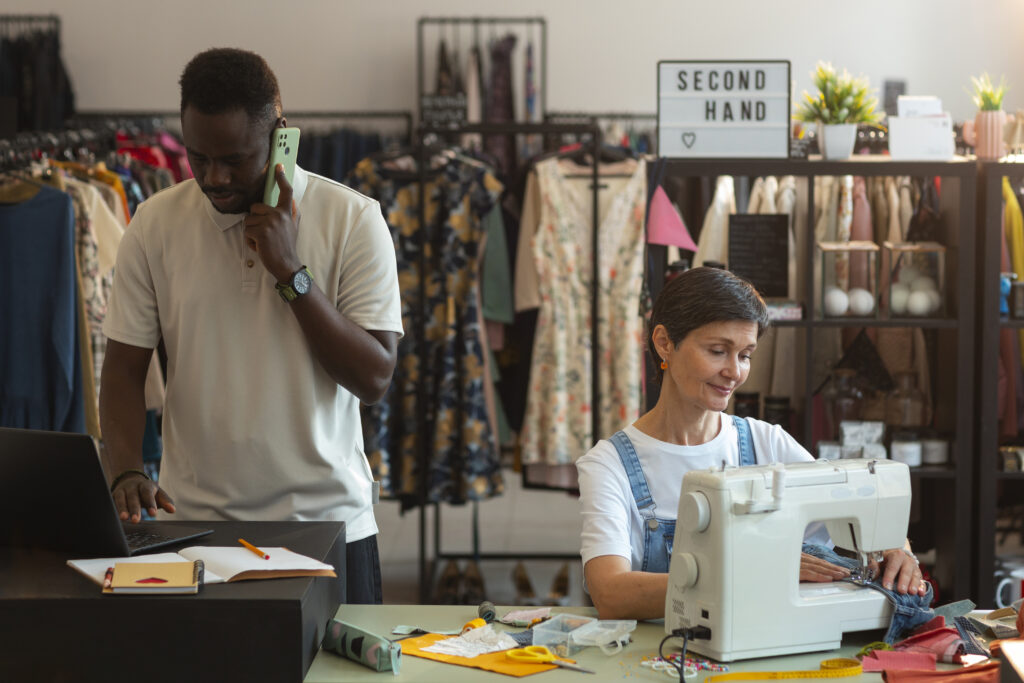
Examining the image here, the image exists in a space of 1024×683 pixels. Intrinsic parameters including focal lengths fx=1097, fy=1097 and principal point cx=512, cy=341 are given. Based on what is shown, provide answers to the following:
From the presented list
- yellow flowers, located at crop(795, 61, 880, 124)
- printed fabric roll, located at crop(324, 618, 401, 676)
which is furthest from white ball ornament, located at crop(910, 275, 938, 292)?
printed fabric roll, located at crop(324, 618, 401, 676)

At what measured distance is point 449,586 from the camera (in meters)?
4.59

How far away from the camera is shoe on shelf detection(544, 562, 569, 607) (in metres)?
4.55

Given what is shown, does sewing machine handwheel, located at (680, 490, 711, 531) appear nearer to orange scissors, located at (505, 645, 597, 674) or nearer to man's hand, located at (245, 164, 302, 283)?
orange scissors, located at (505, 645, 597, 674)

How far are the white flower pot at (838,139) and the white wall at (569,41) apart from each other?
370 cm

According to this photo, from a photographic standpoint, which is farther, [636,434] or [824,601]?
[636,434]

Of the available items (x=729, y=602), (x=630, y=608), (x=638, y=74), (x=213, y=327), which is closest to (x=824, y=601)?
(x=729, y=602)

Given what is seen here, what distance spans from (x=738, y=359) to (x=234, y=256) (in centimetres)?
96

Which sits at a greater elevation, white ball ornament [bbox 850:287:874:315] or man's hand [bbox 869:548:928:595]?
white ball ornament [bbox 850:287:874:315]

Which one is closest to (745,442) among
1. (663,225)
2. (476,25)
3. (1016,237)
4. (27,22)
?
(663,225)

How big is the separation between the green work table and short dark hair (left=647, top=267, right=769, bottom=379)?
22.3 inches

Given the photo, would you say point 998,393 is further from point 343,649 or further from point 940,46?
point 940,46

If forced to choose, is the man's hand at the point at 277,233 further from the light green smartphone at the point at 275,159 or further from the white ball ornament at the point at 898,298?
the white ball ornament at the point at 898,298

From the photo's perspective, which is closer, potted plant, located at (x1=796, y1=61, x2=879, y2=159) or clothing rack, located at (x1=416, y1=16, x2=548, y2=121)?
potted plant, located at (x1=796, y1=61, x2=879, y2=159)

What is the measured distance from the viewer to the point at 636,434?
2.15m
